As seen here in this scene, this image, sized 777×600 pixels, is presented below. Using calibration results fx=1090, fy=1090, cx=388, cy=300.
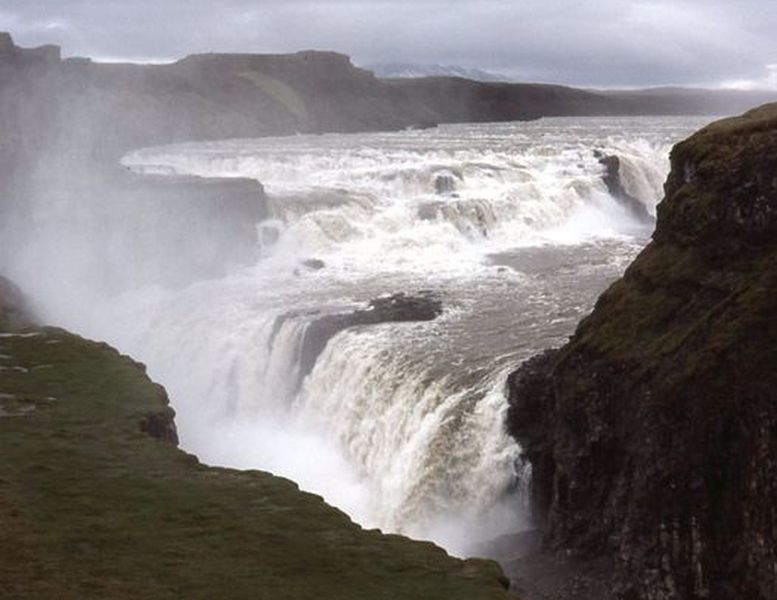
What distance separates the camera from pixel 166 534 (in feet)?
47.5

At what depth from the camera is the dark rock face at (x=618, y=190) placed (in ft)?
175

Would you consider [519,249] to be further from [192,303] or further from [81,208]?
[81,208]

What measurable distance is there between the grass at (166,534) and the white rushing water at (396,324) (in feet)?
23.6

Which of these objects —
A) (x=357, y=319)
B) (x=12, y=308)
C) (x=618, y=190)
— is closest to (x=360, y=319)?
(x=357, y=319)

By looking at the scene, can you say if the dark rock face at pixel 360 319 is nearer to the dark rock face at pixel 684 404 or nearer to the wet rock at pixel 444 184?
the dark rock face at pixel 684 404

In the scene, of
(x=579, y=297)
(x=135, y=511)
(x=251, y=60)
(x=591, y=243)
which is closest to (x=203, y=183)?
(x=591, y=243)

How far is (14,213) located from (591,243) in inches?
953

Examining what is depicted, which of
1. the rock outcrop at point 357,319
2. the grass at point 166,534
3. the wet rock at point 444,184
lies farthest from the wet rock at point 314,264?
the grass at point 166,534

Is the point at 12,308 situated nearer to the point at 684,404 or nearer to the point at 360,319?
the point at 360,319

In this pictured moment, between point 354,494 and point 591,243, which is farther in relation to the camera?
point 591,243

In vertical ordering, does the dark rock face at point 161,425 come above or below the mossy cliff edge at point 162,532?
below

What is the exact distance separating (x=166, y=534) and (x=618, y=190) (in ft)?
145

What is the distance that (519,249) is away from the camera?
45.1 metres

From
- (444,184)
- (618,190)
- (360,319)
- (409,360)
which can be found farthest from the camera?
(618,190)
